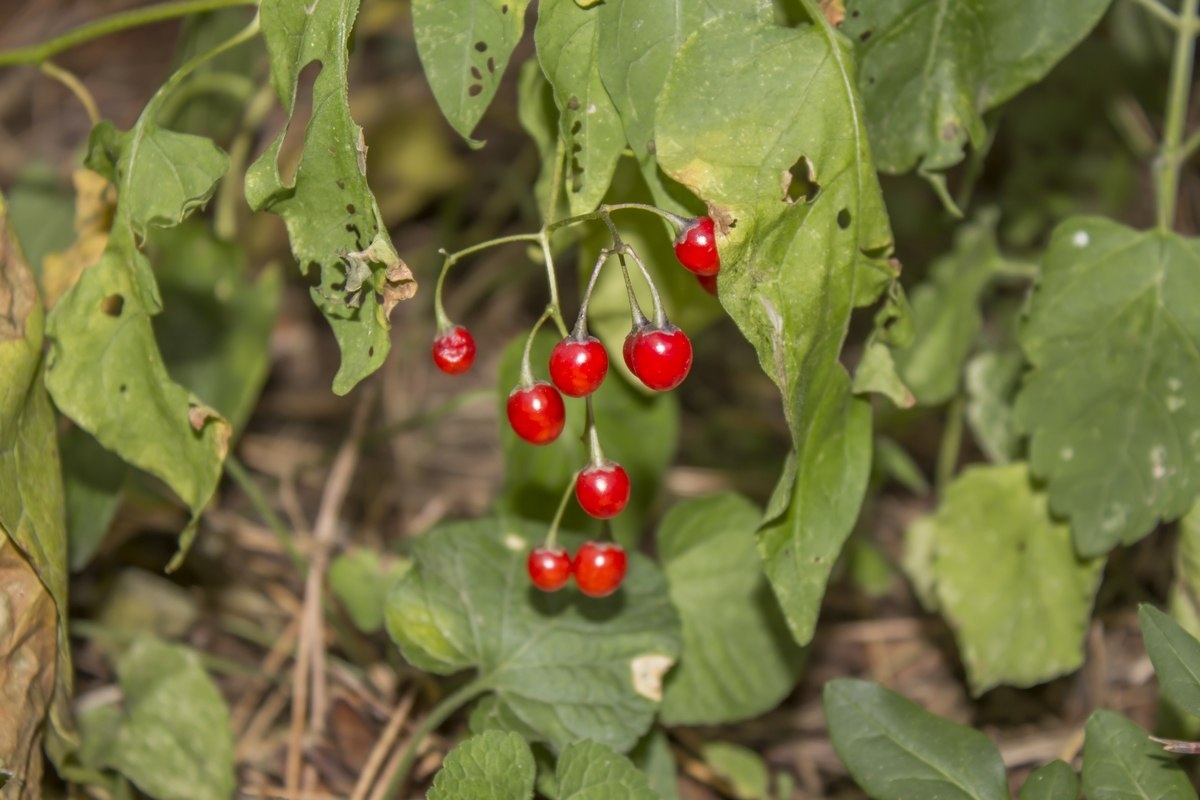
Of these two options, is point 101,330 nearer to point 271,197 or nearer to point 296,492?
point 271,197

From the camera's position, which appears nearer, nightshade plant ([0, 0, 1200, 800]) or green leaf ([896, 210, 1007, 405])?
nightshade plant ([0, 0, 1200, 800])

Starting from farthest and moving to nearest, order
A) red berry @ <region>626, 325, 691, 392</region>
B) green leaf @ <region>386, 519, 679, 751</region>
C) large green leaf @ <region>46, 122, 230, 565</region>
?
green leaf @ <region>386, 519, 679, 751</region>, large green leaf @ <region>46, 122, 230, 565</region>, red berry @ <region>626, 325, 691, 392</region>

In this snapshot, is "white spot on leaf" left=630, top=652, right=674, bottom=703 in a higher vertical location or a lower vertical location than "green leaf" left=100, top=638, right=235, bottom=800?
higher

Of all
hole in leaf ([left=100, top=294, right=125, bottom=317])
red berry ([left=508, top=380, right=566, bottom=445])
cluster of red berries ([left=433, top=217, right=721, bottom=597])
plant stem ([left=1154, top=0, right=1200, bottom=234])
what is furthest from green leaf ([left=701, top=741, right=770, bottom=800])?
hole in leaf ([left=100, top=294, right=125, bottom=317])

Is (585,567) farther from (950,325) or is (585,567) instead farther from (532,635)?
(950,325)

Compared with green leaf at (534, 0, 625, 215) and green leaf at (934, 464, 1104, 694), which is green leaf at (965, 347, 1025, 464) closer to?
green leaf at (934, 464, 1104, 694)

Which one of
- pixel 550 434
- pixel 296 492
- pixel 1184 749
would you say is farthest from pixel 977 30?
pixel 296 492
